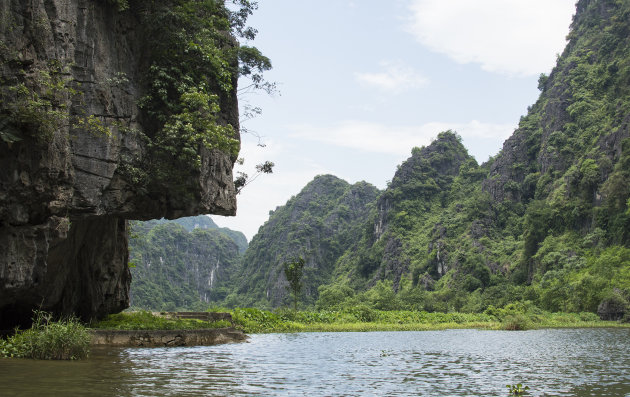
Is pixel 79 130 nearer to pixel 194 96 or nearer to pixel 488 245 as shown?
pixel 194 96

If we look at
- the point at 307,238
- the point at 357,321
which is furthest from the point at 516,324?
the point at 307,238

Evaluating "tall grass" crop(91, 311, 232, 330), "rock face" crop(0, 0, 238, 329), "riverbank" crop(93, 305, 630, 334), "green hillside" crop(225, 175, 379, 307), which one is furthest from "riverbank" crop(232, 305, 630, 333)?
"green hillside" crop(225, 175, 379, 307)

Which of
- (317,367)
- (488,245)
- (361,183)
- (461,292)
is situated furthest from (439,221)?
(317,367)

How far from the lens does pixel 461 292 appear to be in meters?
62.8

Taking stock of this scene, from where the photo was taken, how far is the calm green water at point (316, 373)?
30.6ft

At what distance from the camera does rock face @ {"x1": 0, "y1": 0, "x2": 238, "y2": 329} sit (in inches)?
489

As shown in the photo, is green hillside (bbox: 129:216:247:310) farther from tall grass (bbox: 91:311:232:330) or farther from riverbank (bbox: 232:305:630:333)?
tall grass (bbox: 91:311:232:330)

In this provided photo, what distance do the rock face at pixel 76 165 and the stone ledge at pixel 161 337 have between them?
7.22 feet

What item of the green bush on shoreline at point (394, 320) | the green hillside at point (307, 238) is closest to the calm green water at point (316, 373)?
the green bush on shoreline at point (394, 320)

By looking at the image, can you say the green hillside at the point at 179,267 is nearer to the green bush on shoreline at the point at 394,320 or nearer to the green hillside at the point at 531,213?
the green hillside at the point at 531,213

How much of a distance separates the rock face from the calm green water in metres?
3.15

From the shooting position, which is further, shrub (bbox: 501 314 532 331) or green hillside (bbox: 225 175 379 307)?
green hillside (bbox: 225 175 379 307)

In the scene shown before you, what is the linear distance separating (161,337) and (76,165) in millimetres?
7155

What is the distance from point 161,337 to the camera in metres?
18.9
